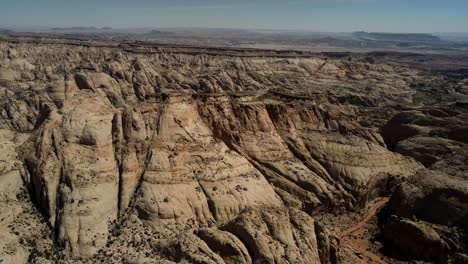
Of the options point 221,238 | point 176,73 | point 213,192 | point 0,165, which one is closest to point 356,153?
point 213,192

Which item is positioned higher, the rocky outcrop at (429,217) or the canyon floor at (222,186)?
the canyon floor at (222,186)

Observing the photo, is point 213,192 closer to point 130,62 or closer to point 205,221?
point 205,221

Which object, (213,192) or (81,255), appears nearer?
(81,255)

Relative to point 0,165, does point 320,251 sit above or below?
below

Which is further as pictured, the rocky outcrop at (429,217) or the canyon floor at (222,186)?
the rocky outcrop at (429,217)

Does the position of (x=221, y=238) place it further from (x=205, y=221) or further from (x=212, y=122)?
(x=212, y=122)

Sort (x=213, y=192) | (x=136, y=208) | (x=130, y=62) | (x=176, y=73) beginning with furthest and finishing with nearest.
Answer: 1. (x=130, y=62)
2. (x=176, y=73)
3. (x=213, y=192)
4. (x=136, y=208)

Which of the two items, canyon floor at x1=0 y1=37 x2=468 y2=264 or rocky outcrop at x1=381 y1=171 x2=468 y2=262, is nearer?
canyon floor at x1=0 y1=37 x2=468 y2=264

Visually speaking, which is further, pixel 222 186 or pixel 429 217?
pixel 429 217

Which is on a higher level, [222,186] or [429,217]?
[222,186]

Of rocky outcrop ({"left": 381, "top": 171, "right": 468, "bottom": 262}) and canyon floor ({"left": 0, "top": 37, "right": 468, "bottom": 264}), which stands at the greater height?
Answer: canyon floor ({"left": 0, "top": 37, "right": 468, "bottom": 264})

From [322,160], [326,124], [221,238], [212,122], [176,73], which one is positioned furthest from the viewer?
[176,73]
